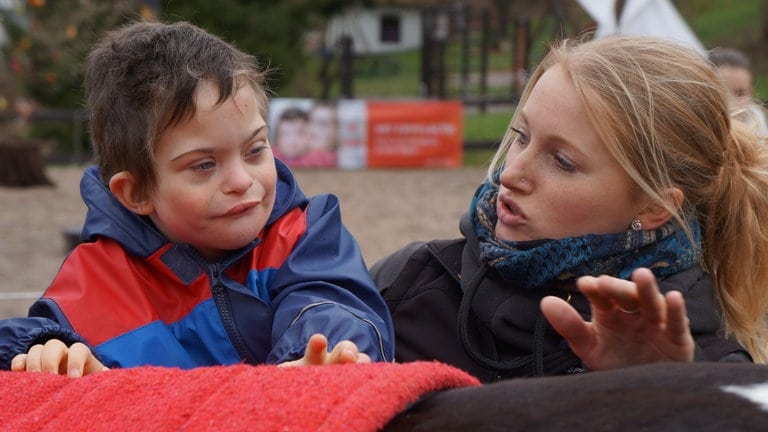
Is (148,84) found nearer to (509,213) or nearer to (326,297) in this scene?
(326,297)

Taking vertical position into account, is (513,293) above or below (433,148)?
above

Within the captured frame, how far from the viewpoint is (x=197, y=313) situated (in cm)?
163

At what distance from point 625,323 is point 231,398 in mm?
471

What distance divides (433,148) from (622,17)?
6237 mm

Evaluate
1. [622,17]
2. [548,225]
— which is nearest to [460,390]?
[548,225]

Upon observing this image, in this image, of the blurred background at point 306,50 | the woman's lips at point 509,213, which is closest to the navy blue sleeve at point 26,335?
the woman's lips at point 509,213

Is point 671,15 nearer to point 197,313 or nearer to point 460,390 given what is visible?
point 197,313

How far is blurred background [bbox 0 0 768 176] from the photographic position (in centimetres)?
1351

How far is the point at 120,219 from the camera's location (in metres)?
1.70

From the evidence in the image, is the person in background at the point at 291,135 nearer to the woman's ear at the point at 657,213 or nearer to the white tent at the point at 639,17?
the white tent at the point at 639,17

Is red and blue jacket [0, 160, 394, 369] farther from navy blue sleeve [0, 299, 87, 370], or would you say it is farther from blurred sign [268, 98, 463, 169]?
blurred sign [268, 98, 463, 169]

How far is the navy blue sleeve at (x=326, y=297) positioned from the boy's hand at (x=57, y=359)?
275 mm

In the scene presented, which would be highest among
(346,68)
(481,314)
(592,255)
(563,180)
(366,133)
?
(563,180)

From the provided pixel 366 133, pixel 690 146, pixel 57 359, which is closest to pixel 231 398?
pixel 57 359
